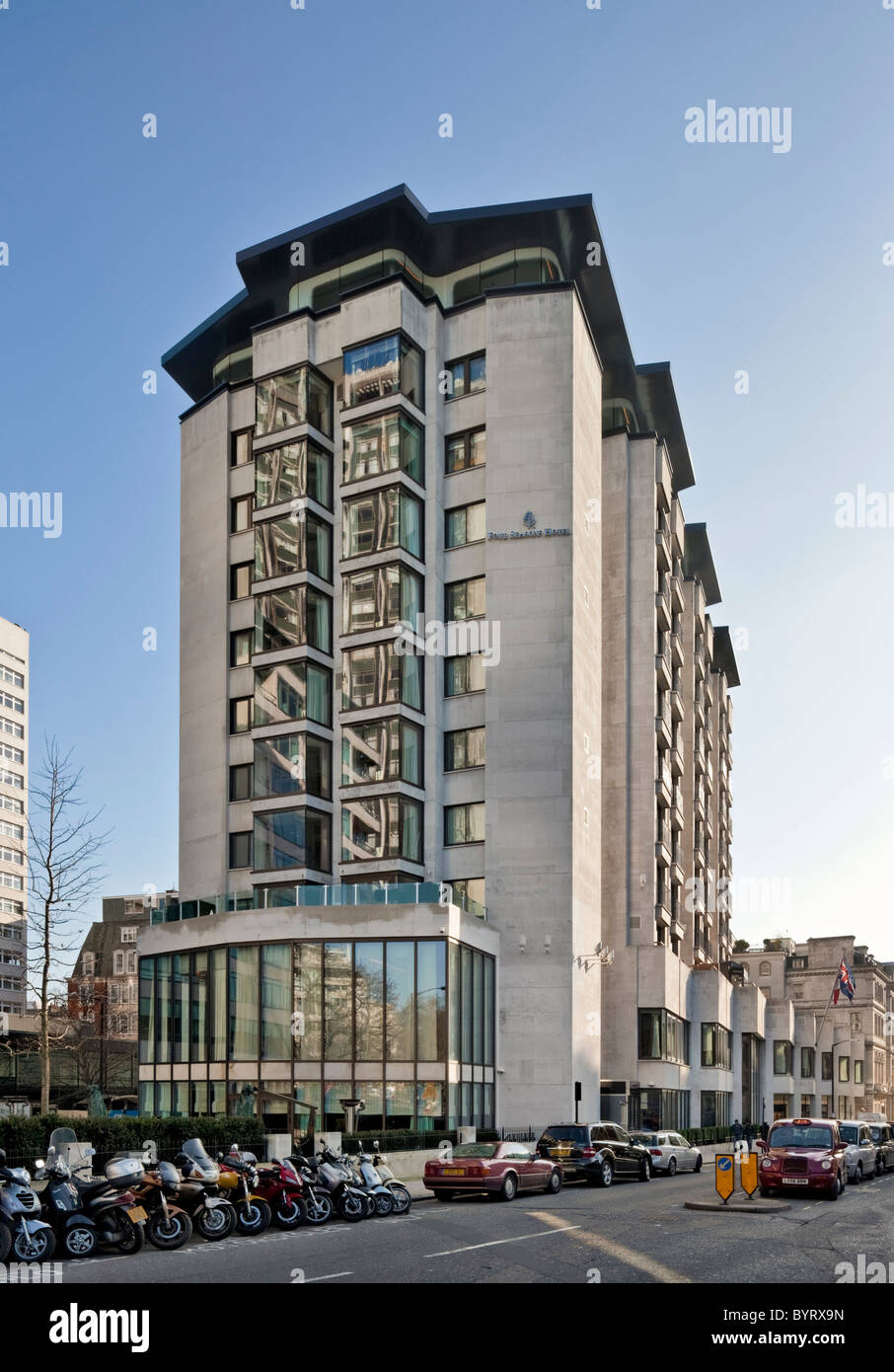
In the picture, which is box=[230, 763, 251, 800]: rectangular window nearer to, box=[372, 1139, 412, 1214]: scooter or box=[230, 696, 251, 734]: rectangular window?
box=[230, 696, 251, 734]: rectangular window

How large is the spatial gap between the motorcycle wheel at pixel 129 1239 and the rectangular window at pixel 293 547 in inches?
1527

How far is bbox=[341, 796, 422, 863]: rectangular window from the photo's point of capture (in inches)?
2092

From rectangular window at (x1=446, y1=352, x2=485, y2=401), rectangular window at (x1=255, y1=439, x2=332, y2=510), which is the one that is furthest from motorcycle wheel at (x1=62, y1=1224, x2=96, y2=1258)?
rectangular window at (x1=446, y1=352, x2=485, y2=401)

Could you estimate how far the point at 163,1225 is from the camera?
19250 millimetres

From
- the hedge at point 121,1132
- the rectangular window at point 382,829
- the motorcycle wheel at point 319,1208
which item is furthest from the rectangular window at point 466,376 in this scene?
the motorcycle wheel at point 319,1208

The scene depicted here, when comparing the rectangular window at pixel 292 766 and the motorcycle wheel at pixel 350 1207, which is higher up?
the rectangular window at pixel 292 766

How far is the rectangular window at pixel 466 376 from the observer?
2264 inches

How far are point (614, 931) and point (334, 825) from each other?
1610cm

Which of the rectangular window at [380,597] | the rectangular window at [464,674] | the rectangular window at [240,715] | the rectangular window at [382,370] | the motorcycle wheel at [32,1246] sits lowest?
the motorcycle wheel at [32,1246]

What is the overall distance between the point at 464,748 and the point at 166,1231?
121ft

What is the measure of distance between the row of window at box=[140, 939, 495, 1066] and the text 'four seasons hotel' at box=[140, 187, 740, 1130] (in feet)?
0.34

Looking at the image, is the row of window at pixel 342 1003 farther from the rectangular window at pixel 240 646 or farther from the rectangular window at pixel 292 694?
the rectangular window at pixel 240 646
